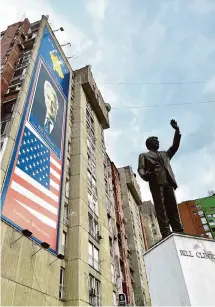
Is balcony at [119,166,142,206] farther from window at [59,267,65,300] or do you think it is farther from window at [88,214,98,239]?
window at [59,267,65,300]

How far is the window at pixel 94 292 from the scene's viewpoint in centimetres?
2079

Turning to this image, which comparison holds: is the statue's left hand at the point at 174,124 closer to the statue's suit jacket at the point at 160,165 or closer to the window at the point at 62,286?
the statue's suit jacket at the point at 160,165

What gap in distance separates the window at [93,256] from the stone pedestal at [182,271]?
19132 millimetres

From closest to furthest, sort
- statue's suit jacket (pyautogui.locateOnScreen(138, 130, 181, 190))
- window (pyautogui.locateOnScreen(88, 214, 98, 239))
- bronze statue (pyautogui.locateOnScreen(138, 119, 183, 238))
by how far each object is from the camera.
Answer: bronze statue (pyautogui.locateOnScreen(138, 119, 183, 238)) → statue's suit jacket (pyautogui.locateOnScreen(138, 130, 181, 190)) → window (pyautogui.locateOnScreen(88, 214, 98, 239))

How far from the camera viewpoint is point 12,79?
87.4ft

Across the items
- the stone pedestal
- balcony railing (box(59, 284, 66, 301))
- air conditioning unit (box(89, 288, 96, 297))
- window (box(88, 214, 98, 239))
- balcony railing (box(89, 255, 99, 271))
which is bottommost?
the stone pedestal

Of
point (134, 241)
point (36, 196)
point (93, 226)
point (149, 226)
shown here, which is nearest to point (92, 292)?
point (93, 226)

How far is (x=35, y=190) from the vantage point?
62.4 ft

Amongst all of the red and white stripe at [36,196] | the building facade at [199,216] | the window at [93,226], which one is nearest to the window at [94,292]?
the window at [93,226]

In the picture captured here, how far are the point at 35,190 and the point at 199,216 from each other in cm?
6523

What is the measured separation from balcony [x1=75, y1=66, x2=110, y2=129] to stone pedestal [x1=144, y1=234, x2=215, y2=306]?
36764mm

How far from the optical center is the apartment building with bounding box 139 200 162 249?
5723 cm

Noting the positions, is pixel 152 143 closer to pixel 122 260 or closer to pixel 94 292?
pixel 94 292

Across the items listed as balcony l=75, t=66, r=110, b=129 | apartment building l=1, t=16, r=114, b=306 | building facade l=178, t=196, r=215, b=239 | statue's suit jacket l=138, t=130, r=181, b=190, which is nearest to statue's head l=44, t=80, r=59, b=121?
apartment building l=1, t=16, r=114, b=306
